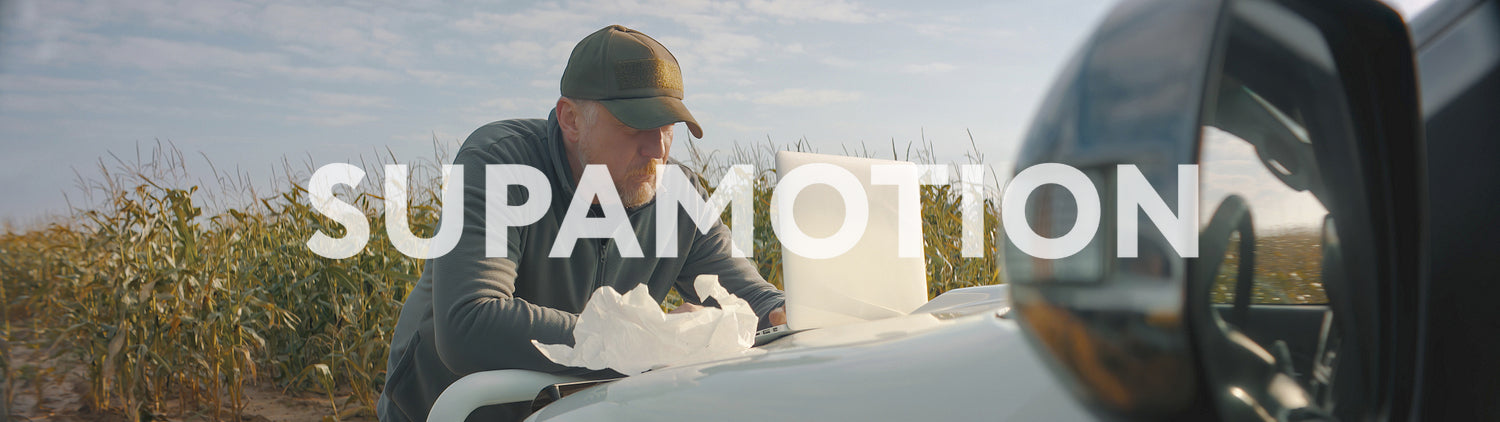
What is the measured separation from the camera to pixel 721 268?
238 centimetres

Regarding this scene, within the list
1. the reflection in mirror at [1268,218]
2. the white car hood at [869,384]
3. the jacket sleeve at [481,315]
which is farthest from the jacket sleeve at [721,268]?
the reflection in mirror at [1268,218]

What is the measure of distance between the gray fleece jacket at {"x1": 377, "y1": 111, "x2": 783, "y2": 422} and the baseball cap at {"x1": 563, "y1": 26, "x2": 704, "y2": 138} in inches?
6.6

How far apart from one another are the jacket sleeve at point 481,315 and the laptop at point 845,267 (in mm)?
447

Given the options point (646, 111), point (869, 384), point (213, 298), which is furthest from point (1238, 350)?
point (213, 298)

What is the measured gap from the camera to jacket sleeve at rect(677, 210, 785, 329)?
2223mm

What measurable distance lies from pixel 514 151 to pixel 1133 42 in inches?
70.7

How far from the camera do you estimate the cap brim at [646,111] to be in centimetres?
205

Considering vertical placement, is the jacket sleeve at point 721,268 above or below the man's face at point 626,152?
below

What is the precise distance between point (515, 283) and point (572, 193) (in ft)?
0.90

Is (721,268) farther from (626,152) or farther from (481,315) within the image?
(481,315)

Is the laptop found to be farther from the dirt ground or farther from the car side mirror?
the dirt ground

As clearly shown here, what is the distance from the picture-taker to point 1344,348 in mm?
532

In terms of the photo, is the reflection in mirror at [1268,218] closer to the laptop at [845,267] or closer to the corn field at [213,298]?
the laptop at [845,267]

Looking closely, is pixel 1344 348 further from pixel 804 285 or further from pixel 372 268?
pixel 372 268
